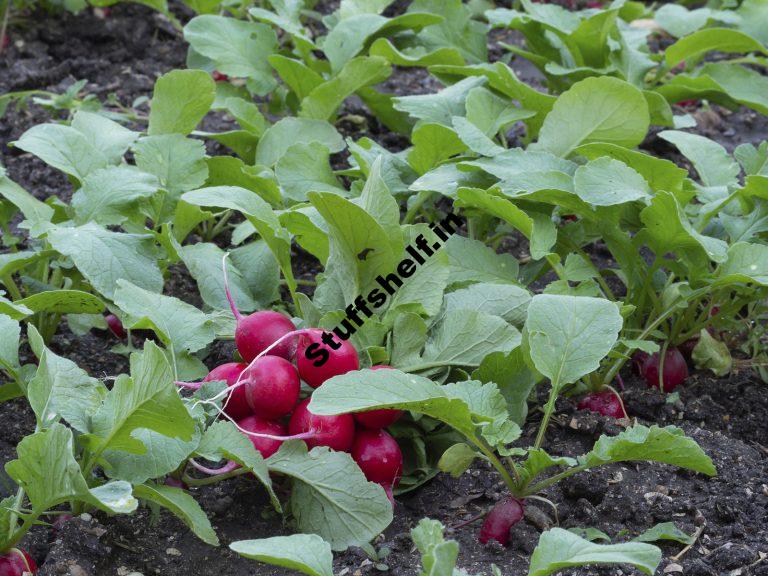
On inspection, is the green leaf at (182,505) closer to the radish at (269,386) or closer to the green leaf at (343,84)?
the radish at (269,386)

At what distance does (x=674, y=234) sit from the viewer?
2211mm

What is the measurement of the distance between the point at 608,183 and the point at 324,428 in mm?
854

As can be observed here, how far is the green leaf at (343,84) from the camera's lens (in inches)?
115

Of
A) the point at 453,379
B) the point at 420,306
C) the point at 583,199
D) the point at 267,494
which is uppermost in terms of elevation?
the point at 583,199

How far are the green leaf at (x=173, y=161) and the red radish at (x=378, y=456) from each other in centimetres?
88

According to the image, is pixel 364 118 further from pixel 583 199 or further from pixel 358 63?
pixel 583 199

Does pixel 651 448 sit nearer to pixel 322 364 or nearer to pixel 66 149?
pixel 322 364

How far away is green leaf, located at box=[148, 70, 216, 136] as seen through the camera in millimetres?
2707

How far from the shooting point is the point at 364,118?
3500mm

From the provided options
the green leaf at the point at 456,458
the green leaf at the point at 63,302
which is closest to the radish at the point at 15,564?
the green leaf at the point at 63,302

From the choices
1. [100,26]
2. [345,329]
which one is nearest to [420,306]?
[345,329]

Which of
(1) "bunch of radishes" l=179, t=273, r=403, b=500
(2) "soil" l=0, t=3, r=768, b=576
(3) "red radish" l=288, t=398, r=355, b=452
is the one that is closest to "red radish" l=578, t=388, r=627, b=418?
(2) "soil" l=0, t=3, r=768, b=576

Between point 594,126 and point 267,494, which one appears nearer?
point 267,494

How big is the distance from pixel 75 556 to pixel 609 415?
3.92 ft
